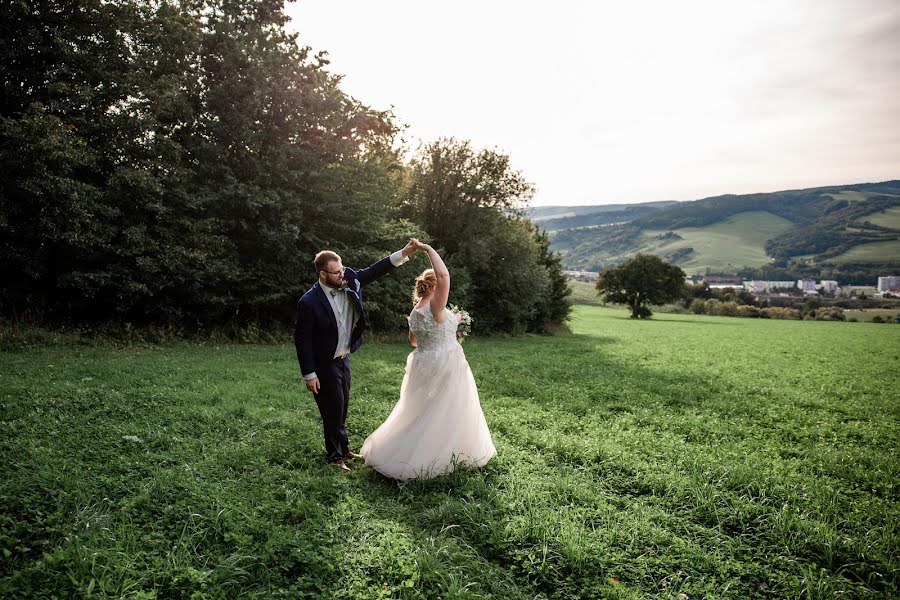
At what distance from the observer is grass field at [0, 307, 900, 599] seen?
4.14m

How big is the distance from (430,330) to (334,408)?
1.85 meters

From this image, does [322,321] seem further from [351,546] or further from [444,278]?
[351,546]

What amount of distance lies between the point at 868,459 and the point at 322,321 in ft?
29.3

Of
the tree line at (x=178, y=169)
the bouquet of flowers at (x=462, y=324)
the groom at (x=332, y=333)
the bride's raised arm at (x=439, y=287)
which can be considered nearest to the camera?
the bride's raised arm at (x=439, y=287)

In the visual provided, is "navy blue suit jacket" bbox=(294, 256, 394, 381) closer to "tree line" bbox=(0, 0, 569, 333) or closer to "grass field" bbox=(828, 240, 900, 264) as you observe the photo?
"tree line" bbox=(0, 0, 569, 333)

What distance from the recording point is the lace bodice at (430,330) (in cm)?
670

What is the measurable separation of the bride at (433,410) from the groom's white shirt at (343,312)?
79 centimetres

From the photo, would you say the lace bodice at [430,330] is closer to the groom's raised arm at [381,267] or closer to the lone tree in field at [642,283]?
the groom's raised arm at [381,267]

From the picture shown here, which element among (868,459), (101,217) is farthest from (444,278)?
(101,217)

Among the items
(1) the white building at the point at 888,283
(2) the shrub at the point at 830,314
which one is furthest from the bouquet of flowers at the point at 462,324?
(1) the white building at the point at 888,283

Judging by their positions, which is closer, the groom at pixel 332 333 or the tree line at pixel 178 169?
the groom at pixel 332 333

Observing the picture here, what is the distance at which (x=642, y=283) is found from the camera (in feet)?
242

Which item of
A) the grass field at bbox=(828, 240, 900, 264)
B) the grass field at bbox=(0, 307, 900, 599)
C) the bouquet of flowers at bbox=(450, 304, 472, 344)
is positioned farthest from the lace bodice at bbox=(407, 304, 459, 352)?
the grass field at bbox=(828, 240, 900, 264)

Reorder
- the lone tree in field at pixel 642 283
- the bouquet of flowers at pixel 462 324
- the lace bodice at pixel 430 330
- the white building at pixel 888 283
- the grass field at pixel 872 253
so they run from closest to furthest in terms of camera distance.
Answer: the lace bodice at pixel 430 330 → the bouquet of flowers at pixel 462 324 → the lone tree in field at pixel 642 283 → the white building at pixel 888 283 → the grass field at pixel 872 253
